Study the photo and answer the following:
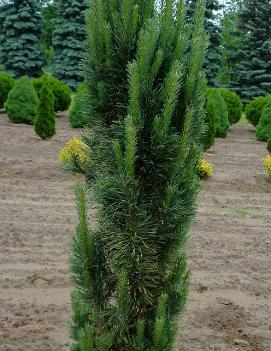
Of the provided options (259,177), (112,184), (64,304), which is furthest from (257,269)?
(259,177)

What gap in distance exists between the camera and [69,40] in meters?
27.6

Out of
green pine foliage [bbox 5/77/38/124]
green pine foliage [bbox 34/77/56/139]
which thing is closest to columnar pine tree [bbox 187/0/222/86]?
green pine foliage [bbox 5/77/38/124]

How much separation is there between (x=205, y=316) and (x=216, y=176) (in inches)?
258

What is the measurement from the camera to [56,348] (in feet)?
13.2

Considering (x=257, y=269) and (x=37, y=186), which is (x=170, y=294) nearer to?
(x=257, y=269)

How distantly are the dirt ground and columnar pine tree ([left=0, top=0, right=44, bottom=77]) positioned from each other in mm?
17541

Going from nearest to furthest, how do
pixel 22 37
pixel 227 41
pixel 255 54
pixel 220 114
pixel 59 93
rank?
pixel 220 114
pixel 59 93
pixel 255 54
pixel 22 37
pixel 227 41

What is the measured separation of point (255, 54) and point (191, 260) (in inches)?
849

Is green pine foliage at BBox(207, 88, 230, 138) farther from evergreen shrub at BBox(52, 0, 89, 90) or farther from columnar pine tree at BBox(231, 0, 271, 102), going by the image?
evergreen shrub at BBox(52, 0, 89, 90)

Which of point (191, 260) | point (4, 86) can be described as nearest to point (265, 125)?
point (4, 86)

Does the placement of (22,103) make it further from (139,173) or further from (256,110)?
(139,173)

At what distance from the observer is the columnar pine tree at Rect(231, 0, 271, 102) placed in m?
25.5

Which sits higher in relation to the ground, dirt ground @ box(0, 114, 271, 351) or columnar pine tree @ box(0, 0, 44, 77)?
columnar pine tree @ box(0, 0, 44, 77)

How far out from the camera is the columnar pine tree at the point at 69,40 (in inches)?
1070
